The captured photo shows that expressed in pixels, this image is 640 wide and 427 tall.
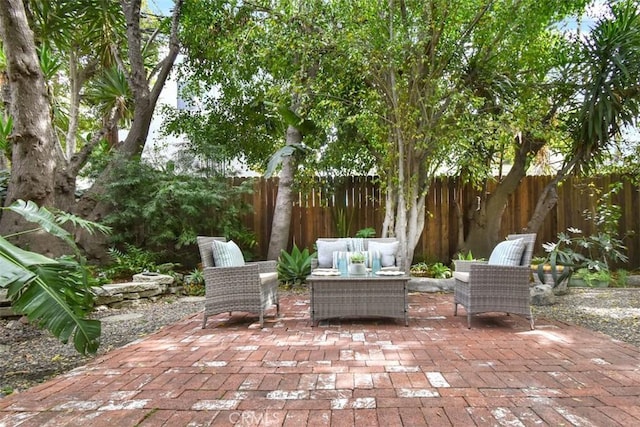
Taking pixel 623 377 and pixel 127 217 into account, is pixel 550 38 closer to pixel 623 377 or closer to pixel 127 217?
pixel 623 377

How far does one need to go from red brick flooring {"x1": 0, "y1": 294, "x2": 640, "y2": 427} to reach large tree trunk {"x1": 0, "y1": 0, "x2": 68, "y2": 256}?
2.29 meters

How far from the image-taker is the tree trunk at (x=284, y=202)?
23.7 ft

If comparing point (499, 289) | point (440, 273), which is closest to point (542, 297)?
point (499, 289)

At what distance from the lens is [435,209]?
304 inches

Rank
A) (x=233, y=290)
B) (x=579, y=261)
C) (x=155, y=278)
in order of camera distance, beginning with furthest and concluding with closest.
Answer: (x=579, y=261)
(x=155, y=278)
(x=233, y=290)

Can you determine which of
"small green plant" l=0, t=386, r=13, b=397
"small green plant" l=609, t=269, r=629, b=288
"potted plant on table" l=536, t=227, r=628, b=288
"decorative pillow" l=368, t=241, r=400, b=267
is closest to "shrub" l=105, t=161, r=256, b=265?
"decorative pillow" l=368, t=241, r=400, b=267

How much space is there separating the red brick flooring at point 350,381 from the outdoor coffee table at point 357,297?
281 millimetres

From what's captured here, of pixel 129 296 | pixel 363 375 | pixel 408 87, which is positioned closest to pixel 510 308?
pixel 363 375

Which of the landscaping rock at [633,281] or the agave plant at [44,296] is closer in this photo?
the agave plant at [44,296]

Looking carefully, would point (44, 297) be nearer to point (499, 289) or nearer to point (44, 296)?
point (44, 296)

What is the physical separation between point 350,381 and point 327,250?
291 cm

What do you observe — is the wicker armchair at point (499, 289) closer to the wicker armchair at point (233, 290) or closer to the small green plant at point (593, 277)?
the wicker armchair at point (233, 290)

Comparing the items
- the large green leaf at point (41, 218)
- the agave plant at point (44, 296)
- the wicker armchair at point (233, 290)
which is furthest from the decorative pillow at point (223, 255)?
the agave plant at point (44, 296)

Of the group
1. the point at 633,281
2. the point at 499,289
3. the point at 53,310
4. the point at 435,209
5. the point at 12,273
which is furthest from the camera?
the point at 435,209
